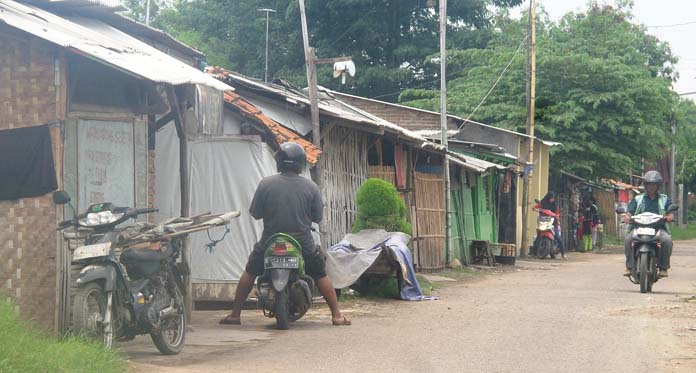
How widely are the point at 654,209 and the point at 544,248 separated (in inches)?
514

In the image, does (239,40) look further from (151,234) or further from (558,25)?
(151,234)

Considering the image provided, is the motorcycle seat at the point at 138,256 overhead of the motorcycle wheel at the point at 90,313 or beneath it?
overhead

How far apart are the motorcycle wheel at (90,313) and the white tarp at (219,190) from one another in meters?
5.50

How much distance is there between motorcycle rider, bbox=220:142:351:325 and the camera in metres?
10.9

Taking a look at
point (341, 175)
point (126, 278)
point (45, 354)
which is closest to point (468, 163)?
point (341, 175)

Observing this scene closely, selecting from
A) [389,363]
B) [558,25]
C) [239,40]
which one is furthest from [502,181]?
[389,363]

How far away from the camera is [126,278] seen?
8.25 m

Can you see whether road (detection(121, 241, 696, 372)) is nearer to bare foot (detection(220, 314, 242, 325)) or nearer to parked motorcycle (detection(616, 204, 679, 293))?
bare foot (detection(220, 314, 242, 325))

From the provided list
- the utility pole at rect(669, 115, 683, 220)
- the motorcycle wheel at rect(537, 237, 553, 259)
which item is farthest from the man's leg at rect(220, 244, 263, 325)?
the utility pole at rect(669, 115, 683, 220)

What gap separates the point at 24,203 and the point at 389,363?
11.1 feet

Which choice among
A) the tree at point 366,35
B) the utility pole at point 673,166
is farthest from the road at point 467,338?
the tree at point 366,35

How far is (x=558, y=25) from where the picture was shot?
40.1 metres

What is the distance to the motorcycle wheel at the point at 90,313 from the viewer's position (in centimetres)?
773

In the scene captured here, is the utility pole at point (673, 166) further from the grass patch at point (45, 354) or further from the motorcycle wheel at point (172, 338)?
the grass patch at point (45, 354)
